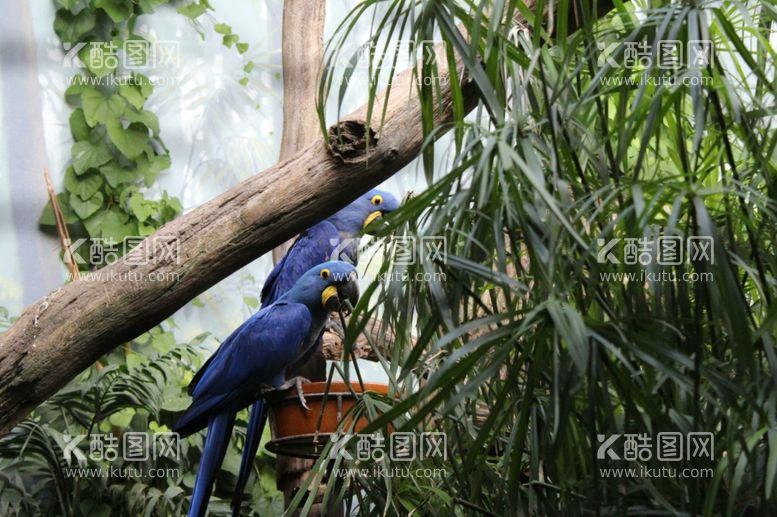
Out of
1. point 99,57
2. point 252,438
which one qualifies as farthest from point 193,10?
point 252,438

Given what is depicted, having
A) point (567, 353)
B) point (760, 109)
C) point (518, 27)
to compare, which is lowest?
point (567, 353)

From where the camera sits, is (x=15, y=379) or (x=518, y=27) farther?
(x=15, y=379)

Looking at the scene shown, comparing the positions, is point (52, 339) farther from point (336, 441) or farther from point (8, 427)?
point (336, 441)

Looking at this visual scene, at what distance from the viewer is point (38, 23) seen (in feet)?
10.7

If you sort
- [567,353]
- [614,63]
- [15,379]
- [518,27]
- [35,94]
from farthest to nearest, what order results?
[35,94] → [15,379] → [518,27] → [614,63] → [567,353]

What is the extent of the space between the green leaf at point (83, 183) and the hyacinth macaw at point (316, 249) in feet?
2.81

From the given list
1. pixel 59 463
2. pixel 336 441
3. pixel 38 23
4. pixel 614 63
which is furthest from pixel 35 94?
pixel 614 63

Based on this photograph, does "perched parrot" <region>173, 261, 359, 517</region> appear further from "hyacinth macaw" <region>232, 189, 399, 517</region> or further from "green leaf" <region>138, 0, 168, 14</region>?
"green leaf" <region>138, 0, 168, 14</region>

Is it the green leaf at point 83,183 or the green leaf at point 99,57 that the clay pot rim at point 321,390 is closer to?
the green leaf at point 83,183

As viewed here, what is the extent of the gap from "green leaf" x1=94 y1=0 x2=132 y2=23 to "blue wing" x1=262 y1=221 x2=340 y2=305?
1.18 meters

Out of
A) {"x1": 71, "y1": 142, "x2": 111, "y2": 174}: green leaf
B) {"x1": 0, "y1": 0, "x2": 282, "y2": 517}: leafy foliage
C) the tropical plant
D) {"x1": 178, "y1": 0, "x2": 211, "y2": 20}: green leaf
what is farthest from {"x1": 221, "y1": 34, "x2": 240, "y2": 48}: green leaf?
the tropical plant

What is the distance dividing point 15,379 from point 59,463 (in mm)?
861

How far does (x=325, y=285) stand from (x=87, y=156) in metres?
1.35

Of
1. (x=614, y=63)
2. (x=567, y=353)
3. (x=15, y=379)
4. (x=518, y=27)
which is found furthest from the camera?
(x=15, y=379)
